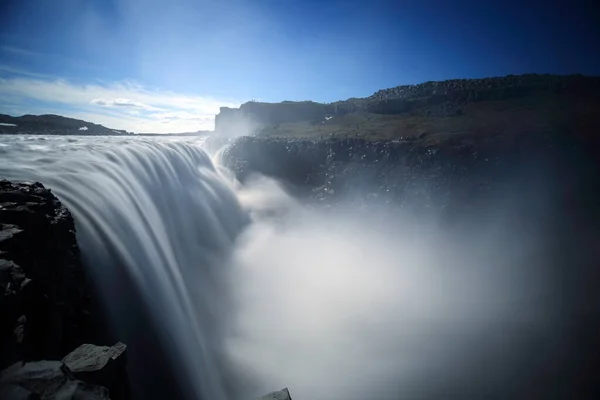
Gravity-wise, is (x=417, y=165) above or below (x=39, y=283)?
above

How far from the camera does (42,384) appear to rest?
11.9ft

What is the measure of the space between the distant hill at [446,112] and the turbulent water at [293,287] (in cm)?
1509

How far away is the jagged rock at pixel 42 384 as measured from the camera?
338 centimetres

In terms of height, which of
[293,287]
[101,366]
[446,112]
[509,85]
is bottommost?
[293,287]

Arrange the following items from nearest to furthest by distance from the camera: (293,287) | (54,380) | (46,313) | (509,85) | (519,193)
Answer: (54,380), (46,313), (293,287), (519,193), (509,85)

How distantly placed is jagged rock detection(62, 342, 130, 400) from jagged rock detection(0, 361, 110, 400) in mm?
1039

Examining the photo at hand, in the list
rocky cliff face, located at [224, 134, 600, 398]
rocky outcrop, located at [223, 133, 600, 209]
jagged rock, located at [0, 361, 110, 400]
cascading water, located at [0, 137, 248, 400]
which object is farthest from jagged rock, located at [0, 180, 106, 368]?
rocky outcrop, located at [223, 133, 600, 209]

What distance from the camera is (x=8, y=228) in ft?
21.1

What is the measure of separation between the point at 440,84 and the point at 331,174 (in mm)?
43493

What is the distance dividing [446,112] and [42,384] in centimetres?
5402

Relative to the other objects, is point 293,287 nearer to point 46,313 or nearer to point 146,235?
point 146,235

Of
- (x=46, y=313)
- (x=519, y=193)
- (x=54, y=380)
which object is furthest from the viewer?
(x=519, y=193)

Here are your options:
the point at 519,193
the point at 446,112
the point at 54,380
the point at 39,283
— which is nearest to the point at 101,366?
the point at 54,380

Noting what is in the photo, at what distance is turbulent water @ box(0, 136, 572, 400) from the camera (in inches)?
460
